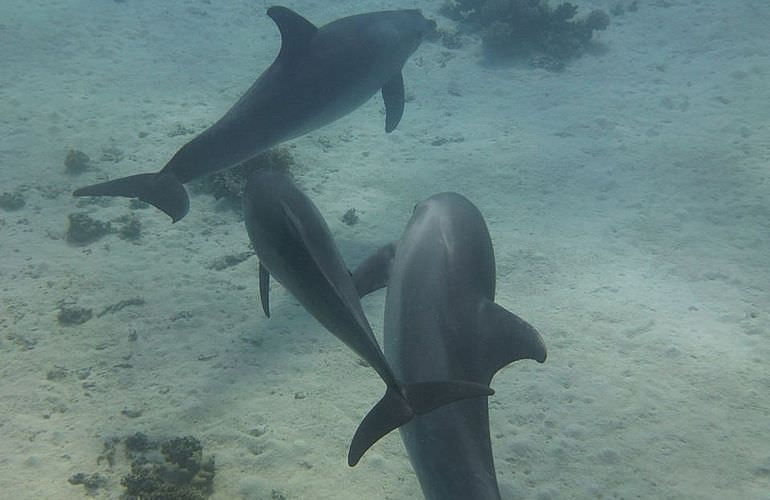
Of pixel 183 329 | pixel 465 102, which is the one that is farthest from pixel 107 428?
pixel 465 102

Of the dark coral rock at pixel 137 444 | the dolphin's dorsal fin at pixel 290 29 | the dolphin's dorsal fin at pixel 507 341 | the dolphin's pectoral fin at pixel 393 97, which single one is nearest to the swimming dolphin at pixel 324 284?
the dolphin's dorsal fin at pixel 507 341

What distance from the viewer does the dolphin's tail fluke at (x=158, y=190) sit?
14.1ft

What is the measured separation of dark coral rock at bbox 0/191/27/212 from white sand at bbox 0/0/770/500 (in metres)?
0.09

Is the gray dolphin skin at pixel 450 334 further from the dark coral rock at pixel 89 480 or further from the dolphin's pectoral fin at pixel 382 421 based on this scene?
the dark coral rock at pixel 89 480

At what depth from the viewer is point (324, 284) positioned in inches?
106

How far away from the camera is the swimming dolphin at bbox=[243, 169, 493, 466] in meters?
2.46

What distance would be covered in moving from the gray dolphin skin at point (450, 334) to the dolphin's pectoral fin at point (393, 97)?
3.70 metres

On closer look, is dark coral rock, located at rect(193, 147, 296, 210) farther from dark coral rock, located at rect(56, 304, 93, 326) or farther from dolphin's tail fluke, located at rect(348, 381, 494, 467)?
dolphin's tail fluke, located at rect(348, 381, 494, 467)

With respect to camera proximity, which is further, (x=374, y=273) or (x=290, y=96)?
(x=290, y=96)

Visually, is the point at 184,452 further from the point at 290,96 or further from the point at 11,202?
the point at 11,202

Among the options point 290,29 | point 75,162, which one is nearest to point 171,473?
point 290,29

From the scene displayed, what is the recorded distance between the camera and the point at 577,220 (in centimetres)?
651

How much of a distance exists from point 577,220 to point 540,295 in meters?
1.55

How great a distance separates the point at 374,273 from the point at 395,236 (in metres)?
2.58
